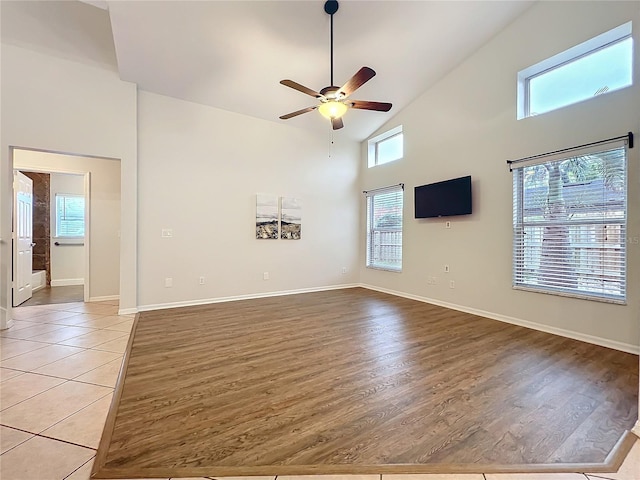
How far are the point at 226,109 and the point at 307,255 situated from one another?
3023 mm

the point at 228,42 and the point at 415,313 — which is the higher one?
the point at 228,42

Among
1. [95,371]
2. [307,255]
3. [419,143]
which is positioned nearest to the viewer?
[95,371]

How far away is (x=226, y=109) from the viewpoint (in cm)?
496

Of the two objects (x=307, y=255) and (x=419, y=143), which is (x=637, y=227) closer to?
(x=419, y=143)

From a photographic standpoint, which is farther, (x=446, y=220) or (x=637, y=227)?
(x=446, y=220)

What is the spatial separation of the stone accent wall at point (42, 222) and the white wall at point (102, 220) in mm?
2209

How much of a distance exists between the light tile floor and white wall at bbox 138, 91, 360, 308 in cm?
127

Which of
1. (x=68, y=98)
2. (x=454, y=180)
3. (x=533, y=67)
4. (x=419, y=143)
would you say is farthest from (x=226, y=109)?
(x=533, y=67)

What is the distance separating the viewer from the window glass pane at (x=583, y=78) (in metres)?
3.08

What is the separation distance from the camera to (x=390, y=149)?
6074mm

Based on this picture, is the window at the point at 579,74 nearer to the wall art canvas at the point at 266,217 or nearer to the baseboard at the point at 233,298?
the wall art canvas at the point at 266,217

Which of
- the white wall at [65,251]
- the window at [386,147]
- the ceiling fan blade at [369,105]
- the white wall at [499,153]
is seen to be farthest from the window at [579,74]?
the white wall at [65,251]

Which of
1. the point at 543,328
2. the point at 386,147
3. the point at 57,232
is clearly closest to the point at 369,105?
the point at 386,147

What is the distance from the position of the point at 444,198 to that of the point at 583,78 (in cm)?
205
